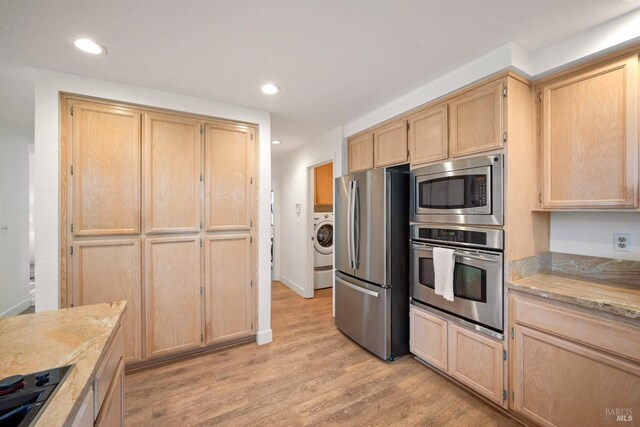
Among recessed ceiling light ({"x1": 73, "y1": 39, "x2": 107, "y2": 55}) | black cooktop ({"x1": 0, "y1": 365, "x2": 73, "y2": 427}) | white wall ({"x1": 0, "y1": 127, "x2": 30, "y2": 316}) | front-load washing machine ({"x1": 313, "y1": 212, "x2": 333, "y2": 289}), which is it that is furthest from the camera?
front-load washing machine ({"x1": 313, "y1": 212, "x2": 333, "y2": 289})

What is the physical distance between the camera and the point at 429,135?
2311 millimetres

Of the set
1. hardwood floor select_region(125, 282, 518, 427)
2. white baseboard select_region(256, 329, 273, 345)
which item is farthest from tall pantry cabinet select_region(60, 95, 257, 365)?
hardwood floor select_region(125, 282, 518, 427)

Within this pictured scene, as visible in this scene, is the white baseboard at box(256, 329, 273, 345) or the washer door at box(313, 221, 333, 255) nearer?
the white baseboard at box(256, 329, 273, 345)

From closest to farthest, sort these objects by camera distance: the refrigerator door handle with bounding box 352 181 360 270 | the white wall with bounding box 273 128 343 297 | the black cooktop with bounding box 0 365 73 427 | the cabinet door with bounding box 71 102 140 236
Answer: the black cooktop with bounding box 0 365 73 427 → the cabinet door with bounding box 71 102 140 236 → the refrigerator door handle with bounding box 352 181 360 270 → the white wall with bounding box 273 128 343 297

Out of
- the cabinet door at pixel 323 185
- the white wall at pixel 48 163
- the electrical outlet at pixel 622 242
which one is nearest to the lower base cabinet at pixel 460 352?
the electrical outlet at pixel 622 242

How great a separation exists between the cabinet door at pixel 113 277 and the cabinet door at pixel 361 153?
7.76ft

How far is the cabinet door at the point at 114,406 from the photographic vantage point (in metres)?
1.02

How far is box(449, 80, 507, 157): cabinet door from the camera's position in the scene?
1831 mm

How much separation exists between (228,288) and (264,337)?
663 mm

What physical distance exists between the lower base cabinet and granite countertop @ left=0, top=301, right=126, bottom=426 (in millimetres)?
2185

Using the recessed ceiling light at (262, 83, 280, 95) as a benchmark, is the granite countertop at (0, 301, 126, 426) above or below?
below

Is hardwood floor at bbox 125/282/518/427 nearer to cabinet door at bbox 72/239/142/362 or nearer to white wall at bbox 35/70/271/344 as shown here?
cabinet door at bbox 72/239/142/362

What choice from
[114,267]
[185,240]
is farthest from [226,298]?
[114,267]

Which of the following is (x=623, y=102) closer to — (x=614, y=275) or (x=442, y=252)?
(x=614, y=275)
